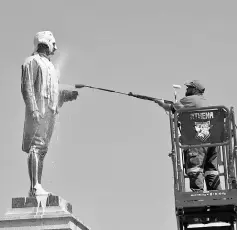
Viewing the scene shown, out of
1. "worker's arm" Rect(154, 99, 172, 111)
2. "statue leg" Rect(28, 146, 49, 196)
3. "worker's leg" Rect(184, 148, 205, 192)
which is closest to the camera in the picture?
"worker's leg" Rect(184, 148, 205, 192)

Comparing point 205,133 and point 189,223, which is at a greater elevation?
point 205,133

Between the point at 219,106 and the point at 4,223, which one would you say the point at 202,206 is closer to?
the point at 219,106

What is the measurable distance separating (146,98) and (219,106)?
189 centimetres

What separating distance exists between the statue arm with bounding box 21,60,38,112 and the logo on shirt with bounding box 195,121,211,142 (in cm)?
380

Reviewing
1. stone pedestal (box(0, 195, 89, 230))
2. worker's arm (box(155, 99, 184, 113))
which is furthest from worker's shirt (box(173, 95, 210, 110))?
stone pedestal (box(0, 195, 89, 230))

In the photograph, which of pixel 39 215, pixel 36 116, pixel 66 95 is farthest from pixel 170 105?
pixel 66 95

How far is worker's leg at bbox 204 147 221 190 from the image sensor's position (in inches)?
435

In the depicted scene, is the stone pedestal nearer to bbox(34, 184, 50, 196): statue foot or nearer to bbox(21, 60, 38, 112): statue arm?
bbox(34, 184, 50, 196): statue foot

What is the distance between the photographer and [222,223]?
11.6 metres

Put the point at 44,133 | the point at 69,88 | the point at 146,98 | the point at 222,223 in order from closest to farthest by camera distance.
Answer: the point at 222,223, the point at 146,98, the point at 44,133, the point at 69,88

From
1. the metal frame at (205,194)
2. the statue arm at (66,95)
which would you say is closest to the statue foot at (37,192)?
the statue arm at (66,95)

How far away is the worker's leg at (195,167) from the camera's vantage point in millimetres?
10883

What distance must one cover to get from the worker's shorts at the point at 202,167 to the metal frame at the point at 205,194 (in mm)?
141

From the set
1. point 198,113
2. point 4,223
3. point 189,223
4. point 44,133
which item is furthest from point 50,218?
point 198,113
